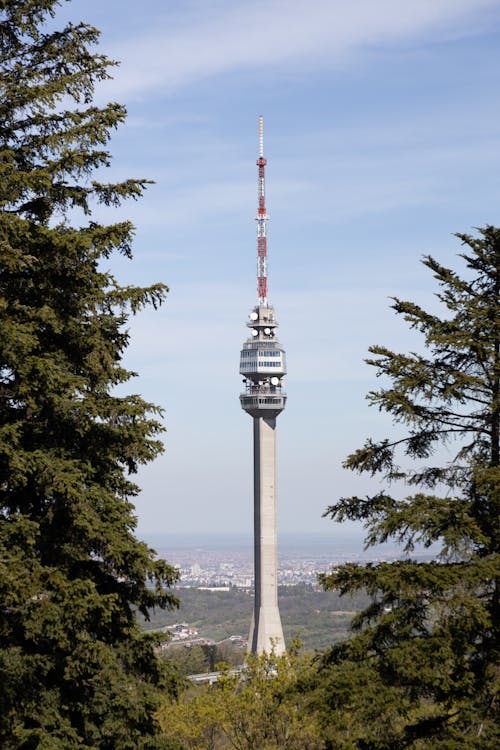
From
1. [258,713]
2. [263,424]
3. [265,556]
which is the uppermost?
[263,424]

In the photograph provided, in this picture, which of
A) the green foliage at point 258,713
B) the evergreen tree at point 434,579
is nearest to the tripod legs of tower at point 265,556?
the green foliage at point 258,713

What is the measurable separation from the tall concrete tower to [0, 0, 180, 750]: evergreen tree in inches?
5196

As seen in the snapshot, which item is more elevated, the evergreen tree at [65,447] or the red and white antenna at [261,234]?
the red and white antenna at [261,234]

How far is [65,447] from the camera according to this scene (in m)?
18.1

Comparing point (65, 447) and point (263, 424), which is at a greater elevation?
point (263, 424)

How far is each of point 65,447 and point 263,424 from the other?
5655 inches

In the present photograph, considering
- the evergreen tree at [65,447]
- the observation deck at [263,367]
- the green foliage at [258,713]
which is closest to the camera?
the evergreen tree at [65,447]

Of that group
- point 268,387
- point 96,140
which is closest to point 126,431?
point 96,140

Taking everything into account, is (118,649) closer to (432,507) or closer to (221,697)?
(432,507)

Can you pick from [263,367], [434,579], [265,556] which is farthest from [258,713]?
[263,367]

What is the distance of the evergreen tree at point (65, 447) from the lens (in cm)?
1641

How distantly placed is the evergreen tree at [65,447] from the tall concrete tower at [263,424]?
13197 centimetres

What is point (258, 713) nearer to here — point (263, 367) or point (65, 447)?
point (65, 447)

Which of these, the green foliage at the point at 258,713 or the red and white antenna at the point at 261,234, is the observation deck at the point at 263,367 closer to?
the red and white antenna at the point at 261,234
